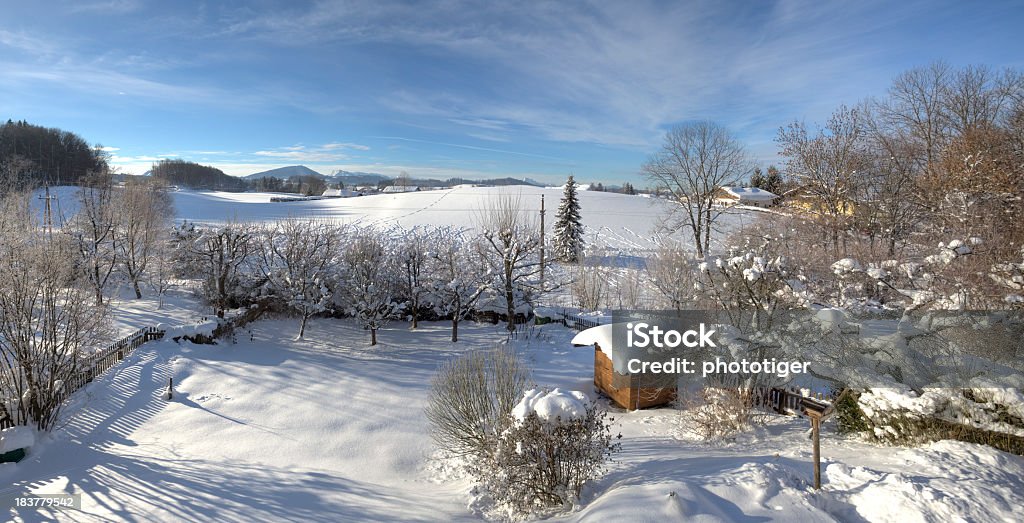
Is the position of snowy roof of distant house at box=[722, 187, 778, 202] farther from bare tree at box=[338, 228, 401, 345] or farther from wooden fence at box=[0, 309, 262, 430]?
wooden fence at box=[0, 309, 262, 430]

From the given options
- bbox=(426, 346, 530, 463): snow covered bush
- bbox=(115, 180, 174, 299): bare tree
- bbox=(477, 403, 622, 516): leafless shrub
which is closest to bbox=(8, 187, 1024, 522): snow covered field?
bbox=(477, 403, 622, 516): leafless shrub

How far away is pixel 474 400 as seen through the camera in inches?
353

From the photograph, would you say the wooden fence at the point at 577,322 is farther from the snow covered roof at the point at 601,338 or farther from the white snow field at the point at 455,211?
the white snow field at the point at 455,211

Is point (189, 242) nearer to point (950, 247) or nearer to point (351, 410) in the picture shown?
point (351, 410)

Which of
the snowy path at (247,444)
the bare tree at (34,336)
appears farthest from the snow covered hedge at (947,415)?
the bare tree at (34,336)

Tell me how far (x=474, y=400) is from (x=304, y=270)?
43.5 feet

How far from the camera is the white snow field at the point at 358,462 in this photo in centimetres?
551

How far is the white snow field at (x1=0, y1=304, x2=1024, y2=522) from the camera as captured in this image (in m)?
5.51

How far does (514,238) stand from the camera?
68.3ft

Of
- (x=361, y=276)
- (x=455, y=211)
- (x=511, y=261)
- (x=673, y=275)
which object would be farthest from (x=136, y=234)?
(x=455, y=211)

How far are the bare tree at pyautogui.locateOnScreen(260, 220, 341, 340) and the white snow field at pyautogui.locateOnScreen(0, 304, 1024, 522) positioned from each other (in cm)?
333

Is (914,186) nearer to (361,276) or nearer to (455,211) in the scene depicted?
(361,276)

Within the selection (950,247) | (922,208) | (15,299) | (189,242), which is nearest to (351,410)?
(15,299)

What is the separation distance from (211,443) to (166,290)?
1818 cm
